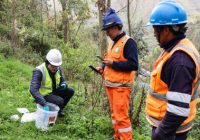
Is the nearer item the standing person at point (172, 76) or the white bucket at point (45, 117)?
the standing person at point (172, 76)

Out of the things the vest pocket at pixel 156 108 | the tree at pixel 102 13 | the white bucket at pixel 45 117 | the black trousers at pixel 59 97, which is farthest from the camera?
the tree at pixel 102 13

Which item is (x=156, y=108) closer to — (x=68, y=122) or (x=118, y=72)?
(x=118, y=72)

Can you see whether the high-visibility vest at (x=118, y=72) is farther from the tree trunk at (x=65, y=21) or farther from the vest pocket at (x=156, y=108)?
the tree trunk at (x=65, y=21)

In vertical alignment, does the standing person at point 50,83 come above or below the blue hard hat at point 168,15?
below

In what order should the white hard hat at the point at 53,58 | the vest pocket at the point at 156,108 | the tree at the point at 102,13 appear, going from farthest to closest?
the tree at the point at 102,13, the white hard hat at the point at 53,58, the vest pocket at the point at 156,108

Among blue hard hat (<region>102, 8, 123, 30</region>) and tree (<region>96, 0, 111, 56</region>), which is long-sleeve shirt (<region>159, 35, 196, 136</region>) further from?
tree (<region>96, 0, 111, 56</region>)

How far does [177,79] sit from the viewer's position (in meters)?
2.74

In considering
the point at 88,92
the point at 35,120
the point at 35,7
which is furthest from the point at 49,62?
the point at 35,7

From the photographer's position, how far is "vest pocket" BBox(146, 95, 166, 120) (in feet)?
10.3

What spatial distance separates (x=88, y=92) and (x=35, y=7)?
37.4 ft

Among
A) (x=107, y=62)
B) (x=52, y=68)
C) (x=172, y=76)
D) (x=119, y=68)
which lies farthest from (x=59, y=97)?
(x=172, y=76)

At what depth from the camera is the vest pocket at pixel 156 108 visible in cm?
313

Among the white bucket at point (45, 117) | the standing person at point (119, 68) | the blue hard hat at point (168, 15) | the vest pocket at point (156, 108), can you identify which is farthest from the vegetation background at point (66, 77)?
the blue hard hat at point (168, 15)

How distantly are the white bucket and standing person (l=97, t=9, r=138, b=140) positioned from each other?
0.98 m
